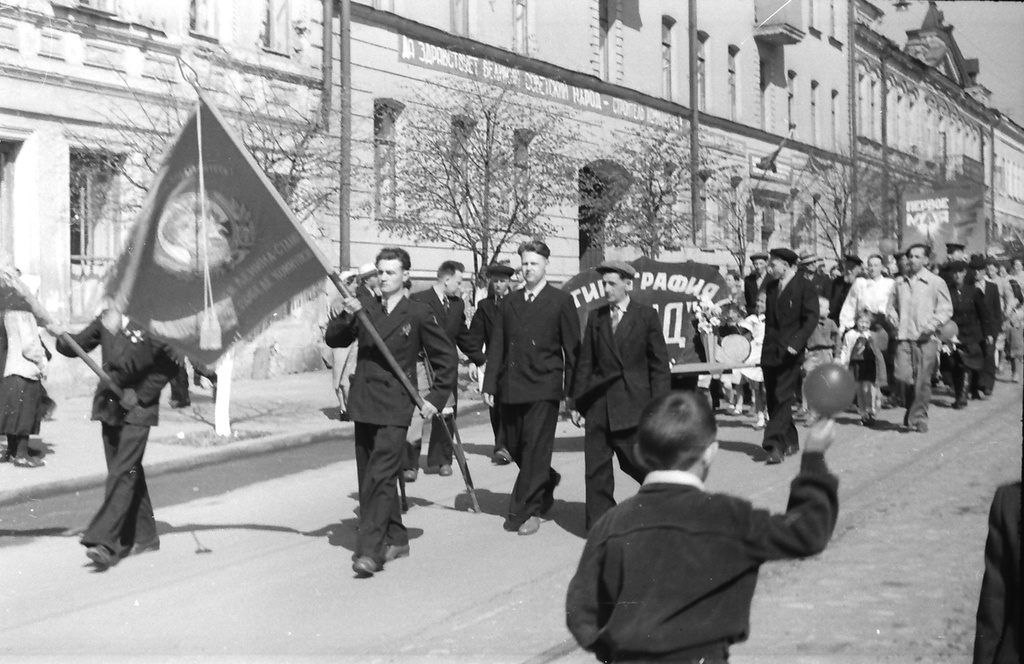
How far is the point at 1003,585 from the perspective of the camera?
259 centimetres

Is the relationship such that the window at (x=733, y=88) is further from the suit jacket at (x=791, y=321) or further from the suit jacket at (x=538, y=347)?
the suit jacket at (x=538, y=347)

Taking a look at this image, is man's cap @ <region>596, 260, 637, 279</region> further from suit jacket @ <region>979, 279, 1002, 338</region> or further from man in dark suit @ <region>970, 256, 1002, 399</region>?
suit jacket @ <region>979, 279, 1002, 338</region>

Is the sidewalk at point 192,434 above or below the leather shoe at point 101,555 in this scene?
above

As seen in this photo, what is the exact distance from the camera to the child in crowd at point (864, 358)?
1415cm

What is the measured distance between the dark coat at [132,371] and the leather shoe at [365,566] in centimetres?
164

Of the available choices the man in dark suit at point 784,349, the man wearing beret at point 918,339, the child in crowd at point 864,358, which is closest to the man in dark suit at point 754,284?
the child in crowd at point 864,358

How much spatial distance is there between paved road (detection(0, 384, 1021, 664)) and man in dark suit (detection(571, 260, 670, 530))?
0.55 metres

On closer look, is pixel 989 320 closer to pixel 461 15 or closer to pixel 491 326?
pixel 491 326

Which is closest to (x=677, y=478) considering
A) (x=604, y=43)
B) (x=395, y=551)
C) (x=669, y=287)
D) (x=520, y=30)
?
(x=395, y=551)

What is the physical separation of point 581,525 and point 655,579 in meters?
5.65

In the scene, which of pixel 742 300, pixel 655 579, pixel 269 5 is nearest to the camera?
pixel 655 579

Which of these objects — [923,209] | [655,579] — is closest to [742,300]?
[923,209]

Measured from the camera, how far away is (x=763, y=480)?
1002cm

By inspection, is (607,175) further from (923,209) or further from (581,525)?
(581,525)
